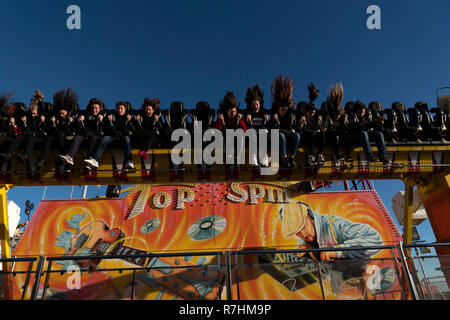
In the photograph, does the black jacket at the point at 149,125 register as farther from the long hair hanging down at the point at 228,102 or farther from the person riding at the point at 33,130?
the person riding at the point at 33,130

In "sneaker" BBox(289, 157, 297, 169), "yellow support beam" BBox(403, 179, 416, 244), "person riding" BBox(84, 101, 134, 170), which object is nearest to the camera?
"person riding" BBox(84, 101, 134, 170)

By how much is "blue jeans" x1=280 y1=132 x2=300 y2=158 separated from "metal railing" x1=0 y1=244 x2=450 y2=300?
216 cm

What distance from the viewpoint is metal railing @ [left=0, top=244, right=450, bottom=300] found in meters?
3.45

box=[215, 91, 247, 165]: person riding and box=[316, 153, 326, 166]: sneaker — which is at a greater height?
box=[215, 91, 247, 165]: person riding

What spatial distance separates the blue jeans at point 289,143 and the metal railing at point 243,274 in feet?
7.09

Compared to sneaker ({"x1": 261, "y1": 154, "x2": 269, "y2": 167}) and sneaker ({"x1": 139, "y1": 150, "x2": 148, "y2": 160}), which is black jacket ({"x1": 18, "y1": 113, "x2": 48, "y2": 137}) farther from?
sneaker ({"x1": 261, "y1": 154, "x2": 269, "y2": 167})

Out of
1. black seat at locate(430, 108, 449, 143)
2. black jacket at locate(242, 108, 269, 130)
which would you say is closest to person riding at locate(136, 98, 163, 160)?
black jacket at locate(242, 108, 269, 130)

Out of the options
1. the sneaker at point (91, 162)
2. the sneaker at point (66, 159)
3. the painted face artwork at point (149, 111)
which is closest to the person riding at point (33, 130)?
the sneaker at point (66, 159)

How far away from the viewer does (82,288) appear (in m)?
3.38

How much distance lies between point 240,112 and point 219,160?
1.08m

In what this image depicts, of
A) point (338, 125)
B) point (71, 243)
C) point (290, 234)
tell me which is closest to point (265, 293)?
A: point (338, 125)

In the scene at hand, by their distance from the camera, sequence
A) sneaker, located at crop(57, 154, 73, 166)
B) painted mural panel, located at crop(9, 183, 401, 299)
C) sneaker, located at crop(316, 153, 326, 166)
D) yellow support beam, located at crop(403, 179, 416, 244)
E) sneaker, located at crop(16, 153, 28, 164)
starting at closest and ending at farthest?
sneaker, located at crop(57, 154, 73, 166)
sneaker, located at crop(16, 153, 28, 164)
sneaker, located at crop(316, 153, 326, 166)
yellow support beam, located at crop(403, 179, 416, 244)
painted mural panel, located at crop(9, 183, 401, 299)

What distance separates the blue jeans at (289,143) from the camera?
17.7ft
